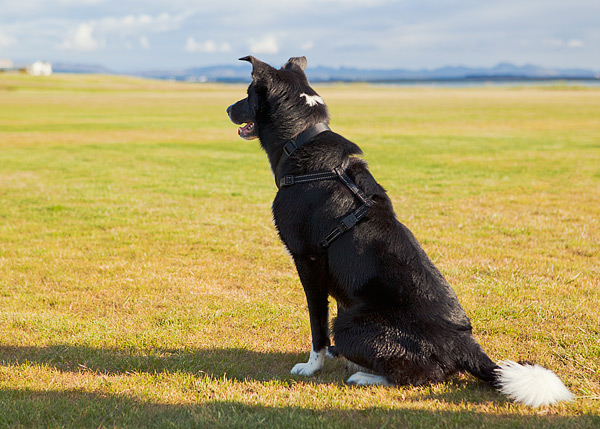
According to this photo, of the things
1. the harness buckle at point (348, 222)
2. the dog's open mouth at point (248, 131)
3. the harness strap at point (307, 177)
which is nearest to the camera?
the harness buckle at point (348, 222)

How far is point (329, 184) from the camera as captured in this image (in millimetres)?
4242

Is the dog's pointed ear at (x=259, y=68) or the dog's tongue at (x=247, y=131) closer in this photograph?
the dog's pointed ear at (x=259, y=68)

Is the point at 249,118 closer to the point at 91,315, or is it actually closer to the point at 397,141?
the point at 91,315

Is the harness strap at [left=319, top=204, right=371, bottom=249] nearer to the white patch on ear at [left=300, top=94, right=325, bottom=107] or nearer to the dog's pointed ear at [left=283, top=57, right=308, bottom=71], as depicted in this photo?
the white patch on ear at [left=300, top=94, right=325, bottom=107]

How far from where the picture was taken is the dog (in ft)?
12.7

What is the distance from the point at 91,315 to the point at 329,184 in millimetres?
3385

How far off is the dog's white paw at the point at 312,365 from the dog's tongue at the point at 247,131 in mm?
1979

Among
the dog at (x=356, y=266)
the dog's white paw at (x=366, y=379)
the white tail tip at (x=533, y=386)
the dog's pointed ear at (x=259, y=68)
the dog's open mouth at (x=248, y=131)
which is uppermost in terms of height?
the dog's pointed ear at (x=259, y=68)

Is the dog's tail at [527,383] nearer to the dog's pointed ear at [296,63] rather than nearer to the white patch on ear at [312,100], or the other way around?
the white patch on ear at [312,100]

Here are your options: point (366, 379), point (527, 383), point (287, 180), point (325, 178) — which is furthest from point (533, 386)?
point (287, 180)

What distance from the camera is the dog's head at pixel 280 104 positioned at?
4.39m

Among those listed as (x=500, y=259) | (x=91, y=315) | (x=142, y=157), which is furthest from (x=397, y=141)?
(x=91, y=315)

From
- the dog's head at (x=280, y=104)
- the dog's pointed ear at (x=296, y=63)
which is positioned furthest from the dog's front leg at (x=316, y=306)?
the dog's pointed ear at (x=296, y=63)

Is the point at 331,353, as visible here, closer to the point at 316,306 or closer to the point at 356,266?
the point at 316,306
